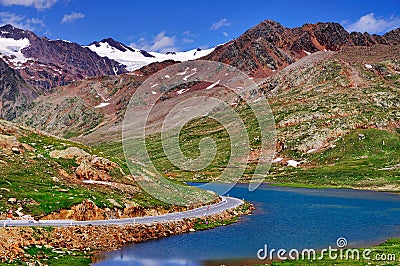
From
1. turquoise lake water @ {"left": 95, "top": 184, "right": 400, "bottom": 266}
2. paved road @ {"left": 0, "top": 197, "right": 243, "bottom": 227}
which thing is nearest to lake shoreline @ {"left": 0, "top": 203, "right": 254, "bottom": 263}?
paved road @ {"left": 0, "top": 197, "right": 243, "bottom": 227}

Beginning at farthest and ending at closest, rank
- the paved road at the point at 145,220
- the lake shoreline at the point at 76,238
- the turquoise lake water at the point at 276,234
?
the paved road at the point at 145,220, the turquoise lake water at the point at 276,234, the lake shoreline at the point at 76,238

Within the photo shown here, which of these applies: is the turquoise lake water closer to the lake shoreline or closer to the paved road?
the lake shoreline

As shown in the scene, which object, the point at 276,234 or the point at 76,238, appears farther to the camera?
the point at 276,234

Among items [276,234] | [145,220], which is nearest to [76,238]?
[145,220]

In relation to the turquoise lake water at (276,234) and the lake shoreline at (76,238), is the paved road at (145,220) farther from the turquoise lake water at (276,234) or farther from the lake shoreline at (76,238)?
the turquoise lake water at (276,234)

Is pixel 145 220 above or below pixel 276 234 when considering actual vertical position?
above

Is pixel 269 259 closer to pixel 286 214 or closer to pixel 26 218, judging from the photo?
pixel 26 218

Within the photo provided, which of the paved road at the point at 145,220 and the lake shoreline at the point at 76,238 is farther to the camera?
the paved road at the point at 145,220

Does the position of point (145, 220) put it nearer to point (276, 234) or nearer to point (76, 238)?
point (76, 238)

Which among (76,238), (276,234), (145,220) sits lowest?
(276,234)

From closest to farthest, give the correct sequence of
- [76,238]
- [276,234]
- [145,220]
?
[76,238], [145,220], [276,234]

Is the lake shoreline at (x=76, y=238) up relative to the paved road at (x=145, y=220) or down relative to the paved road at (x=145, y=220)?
down

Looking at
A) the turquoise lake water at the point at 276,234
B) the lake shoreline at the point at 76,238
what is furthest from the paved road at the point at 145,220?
the turquoise lake water at the point at 276,234

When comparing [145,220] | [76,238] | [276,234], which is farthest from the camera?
[276,234]
